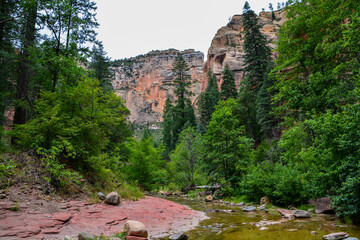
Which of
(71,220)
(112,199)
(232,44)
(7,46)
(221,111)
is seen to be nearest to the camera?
(71,220)

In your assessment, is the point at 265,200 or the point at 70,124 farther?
the point at 265,200

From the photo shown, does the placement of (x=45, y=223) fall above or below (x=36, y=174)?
below

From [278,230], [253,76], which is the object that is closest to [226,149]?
[278,230]

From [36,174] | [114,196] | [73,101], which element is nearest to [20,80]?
[73,101]

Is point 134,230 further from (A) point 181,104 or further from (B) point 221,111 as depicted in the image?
(A) point 181,104

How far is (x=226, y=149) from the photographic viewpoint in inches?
665

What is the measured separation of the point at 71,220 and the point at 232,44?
76759mm

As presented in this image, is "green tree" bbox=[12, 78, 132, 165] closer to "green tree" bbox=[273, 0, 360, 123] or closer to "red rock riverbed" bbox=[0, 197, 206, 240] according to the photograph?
"red rock riverbed" bbox=[0, 197, 206, 240]

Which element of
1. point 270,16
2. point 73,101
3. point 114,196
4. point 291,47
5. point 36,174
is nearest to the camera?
point 36,174

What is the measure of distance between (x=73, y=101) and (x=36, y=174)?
343 cm

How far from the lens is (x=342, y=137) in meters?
6.62

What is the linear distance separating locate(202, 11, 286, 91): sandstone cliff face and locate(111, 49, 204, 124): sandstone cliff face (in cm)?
5440

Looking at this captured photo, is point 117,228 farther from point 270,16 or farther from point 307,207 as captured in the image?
point 270,16

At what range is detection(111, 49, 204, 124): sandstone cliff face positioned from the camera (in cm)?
13500
